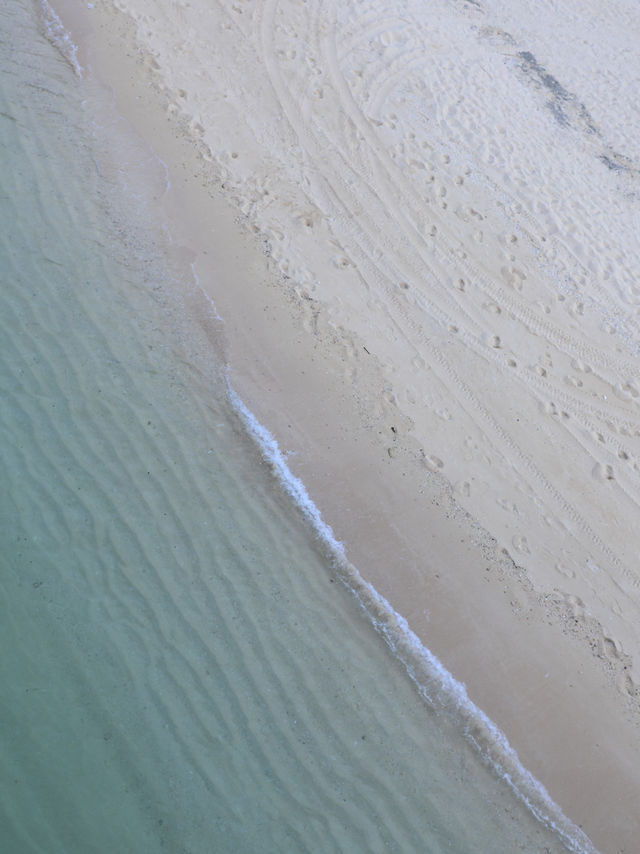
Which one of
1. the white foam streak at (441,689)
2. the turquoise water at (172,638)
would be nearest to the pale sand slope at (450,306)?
the white foam streak at (441,689)

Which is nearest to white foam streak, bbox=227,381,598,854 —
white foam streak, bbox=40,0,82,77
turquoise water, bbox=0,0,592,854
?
turquoise water, bbox=0,0,592,854

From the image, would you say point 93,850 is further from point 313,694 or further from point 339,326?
point 339,326

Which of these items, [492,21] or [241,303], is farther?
[492,21]

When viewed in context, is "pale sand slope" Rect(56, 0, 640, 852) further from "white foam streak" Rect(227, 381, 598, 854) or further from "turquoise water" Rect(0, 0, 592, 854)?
"turquoise water" Rect(0, 0, 592, 854)

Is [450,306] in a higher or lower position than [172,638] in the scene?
higher

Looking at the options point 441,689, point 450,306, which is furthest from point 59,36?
point 441,689

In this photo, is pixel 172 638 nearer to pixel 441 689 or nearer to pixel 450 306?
pixel 441 689

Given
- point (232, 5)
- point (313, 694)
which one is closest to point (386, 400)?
point (313, 694)
